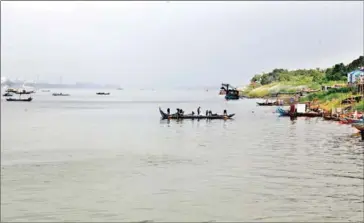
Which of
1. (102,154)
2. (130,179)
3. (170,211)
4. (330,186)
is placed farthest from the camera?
(102,154)

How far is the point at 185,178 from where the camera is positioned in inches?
604

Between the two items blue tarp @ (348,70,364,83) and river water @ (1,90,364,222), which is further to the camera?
river water @ (1,90,364,222)

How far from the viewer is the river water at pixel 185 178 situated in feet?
36.6

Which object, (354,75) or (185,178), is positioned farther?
(185,178)

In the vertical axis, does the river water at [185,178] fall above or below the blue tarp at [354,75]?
below

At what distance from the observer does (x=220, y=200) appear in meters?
12.1

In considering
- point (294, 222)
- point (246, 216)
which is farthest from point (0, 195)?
point (294, 222)

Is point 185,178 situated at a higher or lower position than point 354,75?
lower

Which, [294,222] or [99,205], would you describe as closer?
[294,222]

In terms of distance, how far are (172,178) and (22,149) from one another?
34.3ft

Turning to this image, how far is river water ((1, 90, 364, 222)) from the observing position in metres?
11.2

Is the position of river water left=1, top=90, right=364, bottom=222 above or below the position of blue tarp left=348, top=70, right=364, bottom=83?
below

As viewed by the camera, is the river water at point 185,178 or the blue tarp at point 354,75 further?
the river water at point 185,178

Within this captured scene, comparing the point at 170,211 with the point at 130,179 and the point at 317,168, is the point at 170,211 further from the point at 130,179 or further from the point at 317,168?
the point at 317,168
